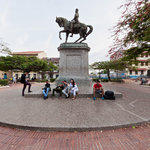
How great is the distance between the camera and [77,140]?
2469mm

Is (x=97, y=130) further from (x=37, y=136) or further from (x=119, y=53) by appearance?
(x=119, y=53)

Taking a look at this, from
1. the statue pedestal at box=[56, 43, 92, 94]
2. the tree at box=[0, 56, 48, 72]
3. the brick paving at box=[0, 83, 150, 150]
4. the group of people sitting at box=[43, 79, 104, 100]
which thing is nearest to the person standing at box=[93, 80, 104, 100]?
the group of people sitting at box=[43, 79, 104, 100]

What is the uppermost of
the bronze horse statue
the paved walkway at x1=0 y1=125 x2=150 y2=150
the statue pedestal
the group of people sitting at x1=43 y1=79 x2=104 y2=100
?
the bronze horse statue

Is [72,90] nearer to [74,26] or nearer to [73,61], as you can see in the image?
[73,61]

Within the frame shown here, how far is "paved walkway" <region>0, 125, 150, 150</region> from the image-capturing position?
2.25m

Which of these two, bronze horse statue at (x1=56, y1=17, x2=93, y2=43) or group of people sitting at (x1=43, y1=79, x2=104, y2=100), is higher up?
bronze horse statue at (x1=56, y1=17, x2=93, y2=43)

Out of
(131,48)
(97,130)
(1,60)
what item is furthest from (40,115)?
(1,60)

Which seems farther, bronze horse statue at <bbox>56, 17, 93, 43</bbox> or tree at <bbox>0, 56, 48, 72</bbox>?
tree at <bbox>0, 56, 48, 72</bbox>

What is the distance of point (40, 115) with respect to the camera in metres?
3.62

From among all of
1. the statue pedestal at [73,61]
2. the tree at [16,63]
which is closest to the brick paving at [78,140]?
the statue pedestal at [73,61]

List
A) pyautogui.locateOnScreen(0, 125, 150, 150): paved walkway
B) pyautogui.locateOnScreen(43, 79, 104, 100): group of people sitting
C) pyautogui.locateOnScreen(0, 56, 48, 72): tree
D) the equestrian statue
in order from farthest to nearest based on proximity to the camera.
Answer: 1. pyautogui.locateOnScreen(0, 56, 48, 72): tree
2. the equestrian statue
3. pyautogui.locateOnScreen(43, 79, 104, 100): group of people sitting
4. pyautogui.locateOnScreen(0, 125, 150, 150): paved walkway

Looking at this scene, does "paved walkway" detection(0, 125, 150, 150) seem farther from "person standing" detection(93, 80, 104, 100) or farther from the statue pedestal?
the statue pedestal

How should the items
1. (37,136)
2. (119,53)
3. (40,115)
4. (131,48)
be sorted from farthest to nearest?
(131,48), (119,53), (40,115), (37,136)

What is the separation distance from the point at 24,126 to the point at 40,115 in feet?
2.38
